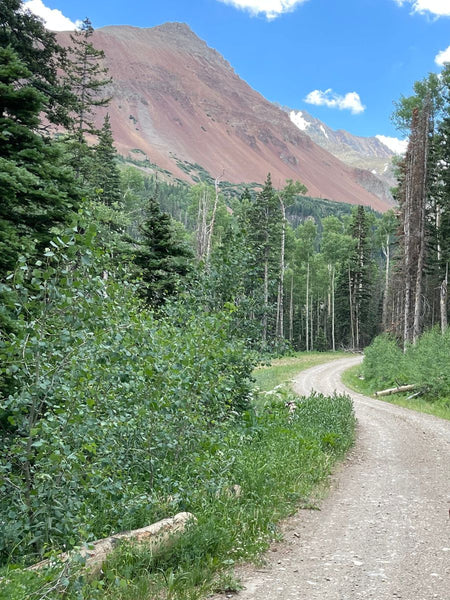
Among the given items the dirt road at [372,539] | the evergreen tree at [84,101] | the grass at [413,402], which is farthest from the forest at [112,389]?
the evergreen tree at [84,101]

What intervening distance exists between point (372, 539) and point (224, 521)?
184 cm

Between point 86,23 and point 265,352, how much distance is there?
1045 inches

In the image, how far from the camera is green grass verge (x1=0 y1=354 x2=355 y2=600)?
381 centimetres

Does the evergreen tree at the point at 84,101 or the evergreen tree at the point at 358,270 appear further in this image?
the evergreen tree at the point at 358,270

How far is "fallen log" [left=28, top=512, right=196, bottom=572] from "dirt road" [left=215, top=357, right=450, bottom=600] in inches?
32.8

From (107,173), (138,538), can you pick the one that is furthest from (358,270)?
(138,538)

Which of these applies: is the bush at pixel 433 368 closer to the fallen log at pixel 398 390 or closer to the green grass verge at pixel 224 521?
the fallen log at pixel 398 390

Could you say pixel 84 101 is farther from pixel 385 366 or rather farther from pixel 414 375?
pixel 414 375

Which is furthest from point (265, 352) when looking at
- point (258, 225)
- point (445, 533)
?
point (258, 225)

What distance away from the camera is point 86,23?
1100 inches

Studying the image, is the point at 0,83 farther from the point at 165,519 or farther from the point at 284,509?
the point at 284,509

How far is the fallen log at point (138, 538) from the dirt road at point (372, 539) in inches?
32.8

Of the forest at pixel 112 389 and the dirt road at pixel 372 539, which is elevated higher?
the forest at pixel 112 389

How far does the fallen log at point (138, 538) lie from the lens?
4188 mm
